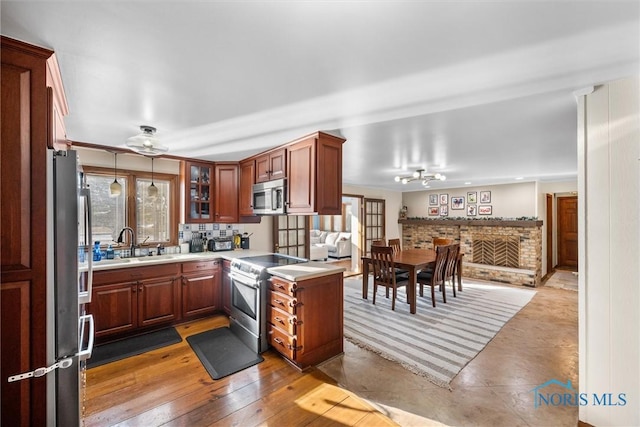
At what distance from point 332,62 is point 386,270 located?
3299 millimetres

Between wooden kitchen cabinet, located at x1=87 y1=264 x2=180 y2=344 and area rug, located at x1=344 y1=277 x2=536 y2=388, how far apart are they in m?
2.19

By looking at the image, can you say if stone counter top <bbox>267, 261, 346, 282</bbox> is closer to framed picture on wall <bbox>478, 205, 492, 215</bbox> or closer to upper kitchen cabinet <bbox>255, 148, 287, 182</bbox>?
upper kitchen cabinet <bbox>255, 148, 287, 182</bbox>

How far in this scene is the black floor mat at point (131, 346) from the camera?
261cm

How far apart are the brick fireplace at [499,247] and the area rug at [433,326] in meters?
0.79

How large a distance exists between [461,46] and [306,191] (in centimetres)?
176

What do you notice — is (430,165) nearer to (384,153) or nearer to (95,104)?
(384,153)

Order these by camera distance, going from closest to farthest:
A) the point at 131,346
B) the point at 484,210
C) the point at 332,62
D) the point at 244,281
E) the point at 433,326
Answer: the point at 332,62, the point at 131,346, the point at 244,281, the point at 433,326, the point at 484,210

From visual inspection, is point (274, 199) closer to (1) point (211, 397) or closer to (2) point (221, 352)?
(2) point (221, 352)

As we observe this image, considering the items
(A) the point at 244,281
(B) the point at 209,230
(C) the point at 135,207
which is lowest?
(A) the point at 244,281

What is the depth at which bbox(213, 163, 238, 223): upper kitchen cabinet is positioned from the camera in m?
4.02

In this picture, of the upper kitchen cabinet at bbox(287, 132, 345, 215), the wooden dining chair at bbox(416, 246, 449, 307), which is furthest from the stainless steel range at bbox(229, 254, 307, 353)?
the wooden dining chair at bbox(416, 246, 449, 307)

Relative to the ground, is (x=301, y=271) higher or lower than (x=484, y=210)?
lower

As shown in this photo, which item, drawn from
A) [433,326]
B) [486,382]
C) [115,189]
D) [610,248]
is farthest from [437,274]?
[115,189]

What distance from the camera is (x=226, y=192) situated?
404cm
